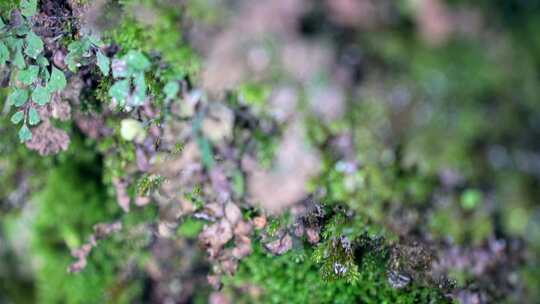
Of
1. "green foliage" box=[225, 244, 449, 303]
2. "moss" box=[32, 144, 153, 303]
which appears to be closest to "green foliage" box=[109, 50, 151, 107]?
"green foliage" box=[225, 244, 449, 303]

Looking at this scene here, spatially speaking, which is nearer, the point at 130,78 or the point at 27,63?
the point at 130,78

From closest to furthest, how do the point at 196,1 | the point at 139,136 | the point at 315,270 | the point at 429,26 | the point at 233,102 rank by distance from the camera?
the point at 429,26 → the point at 196,1 → the point at 233,102 → the point at 139,136 → the point at 315,270

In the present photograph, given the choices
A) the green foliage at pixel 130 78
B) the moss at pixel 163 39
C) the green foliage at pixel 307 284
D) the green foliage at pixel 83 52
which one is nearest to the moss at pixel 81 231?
the green foliage at pixel 307 284

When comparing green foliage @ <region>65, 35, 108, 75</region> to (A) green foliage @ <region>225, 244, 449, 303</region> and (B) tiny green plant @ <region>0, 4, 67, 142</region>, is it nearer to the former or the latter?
(B) tiny green plant @ <region>0, 4, 67, 142</region>

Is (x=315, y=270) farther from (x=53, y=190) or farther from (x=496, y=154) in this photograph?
(x=53, y=190)

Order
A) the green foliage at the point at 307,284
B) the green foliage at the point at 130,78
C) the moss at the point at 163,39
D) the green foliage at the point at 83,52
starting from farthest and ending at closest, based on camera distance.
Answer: the green foliage at the point at 307,284, the green foliage at the point at 83,52, the green foliage at the point at 130,78, the moss at the point at 163,39

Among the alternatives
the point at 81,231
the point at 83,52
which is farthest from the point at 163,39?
the point at 81,231

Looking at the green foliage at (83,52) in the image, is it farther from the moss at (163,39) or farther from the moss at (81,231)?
the moss at (81,231)

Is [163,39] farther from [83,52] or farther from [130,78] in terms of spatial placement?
[83,52]

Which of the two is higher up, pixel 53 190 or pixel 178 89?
pixel 178 89

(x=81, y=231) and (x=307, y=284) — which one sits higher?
(x=307, y=284)

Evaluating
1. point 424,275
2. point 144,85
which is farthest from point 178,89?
point 424,275
